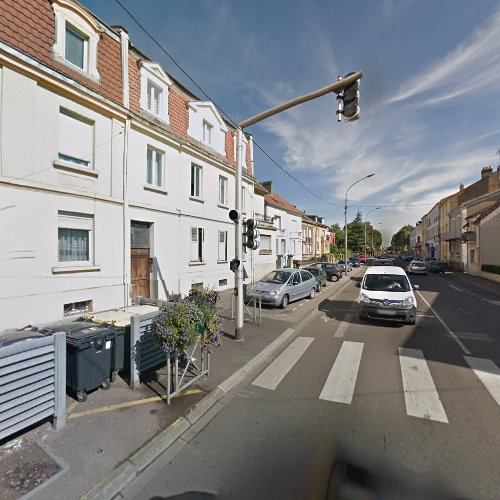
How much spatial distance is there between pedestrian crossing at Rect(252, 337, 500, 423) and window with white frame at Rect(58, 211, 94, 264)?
19.3 ft

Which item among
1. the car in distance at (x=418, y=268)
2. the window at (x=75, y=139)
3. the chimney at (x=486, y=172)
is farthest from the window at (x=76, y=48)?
the chimney at (x=486, y=172)

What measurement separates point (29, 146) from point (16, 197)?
1.24 meters

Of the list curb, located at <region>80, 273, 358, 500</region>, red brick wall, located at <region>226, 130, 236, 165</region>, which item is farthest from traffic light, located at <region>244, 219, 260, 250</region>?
red brick wall, located at <region>226, 130, 236, 165</region>

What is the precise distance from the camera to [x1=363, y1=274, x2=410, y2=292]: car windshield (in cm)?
851

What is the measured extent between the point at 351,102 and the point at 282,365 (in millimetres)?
5351

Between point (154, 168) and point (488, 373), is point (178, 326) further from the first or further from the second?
point (154, 168)

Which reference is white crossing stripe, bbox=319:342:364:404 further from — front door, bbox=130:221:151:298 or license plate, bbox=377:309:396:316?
front door, bbox=130:221:151:298

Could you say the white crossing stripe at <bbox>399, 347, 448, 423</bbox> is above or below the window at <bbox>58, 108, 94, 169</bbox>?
below

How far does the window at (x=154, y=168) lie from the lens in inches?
385

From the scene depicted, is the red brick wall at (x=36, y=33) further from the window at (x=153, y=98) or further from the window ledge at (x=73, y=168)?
the window ledge at (x=73, y=168)

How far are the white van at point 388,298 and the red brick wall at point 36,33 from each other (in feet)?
32.8

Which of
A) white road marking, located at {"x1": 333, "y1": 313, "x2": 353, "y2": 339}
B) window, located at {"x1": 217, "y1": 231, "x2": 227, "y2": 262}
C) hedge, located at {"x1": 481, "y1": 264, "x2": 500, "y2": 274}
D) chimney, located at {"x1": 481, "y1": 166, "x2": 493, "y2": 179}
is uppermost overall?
chimney, located at {"x1": 481, "y1": 166, "x2": 493, "y2": 179}

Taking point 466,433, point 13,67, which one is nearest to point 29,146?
point 13,67

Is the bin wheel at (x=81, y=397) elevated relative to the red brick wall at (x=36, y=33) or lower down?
lower down
